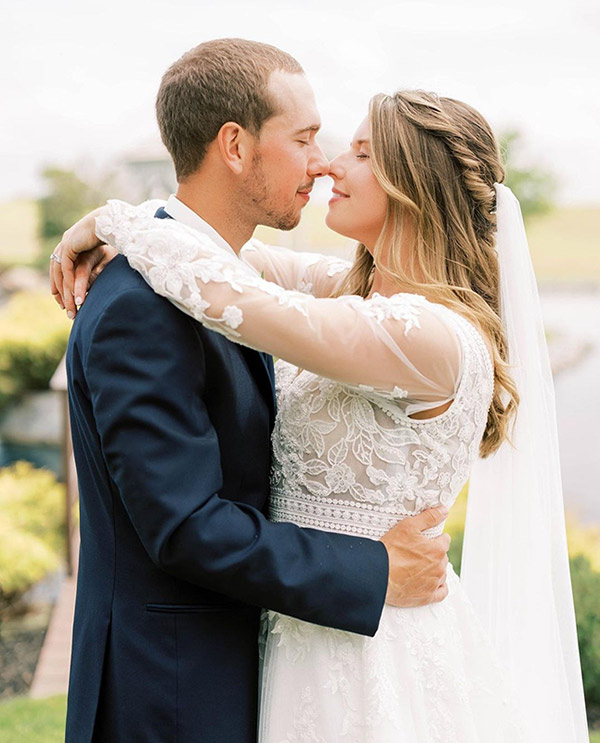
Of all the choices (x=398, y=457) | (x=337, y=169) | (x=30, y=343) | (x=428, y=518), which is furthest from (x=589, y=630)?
(x=30, y=343)

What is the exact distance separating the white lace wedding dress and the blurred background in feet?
16.7

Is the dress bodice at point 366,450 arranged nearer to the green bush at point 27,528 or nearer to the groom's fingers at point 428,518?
the groom's fingers at point 428,518

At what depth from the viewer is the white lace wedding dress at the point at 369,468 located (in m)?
1.92

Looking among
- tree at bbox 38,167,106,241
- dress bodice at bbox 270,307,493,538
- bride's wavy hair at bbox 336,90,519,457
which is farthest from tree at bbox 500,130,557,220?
dress bodice at bbox 270,307,493,538

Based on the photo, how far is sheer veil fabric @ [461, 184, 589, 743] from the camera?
2537 mm

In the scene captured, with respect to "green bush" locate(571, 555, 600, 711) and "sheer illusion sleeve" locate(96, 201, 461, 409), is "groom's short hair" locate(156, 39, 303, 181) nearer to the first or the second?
"sheer illusion sleeve" locate(96, 201, 461, 409)

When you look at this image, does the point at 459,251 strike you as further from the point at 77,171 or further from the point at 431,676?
the point at 77,171

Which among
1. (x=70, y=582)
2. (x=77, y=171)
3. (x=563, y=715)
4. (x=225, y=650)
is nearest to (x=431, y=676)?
(x=225, y=650)

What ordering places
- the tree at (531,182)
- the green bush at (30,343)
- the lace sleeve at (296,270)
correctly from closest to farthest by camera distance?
the lace sleeve at (296,270) → the green bush at (30,343) → the tree at (531,182)

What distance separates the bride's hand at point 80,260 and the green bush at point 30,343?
215 inches

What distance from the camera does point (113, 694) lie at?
1.97 metres

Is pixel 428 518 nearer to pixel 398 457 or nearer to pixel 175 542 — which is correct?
pixel 398 457

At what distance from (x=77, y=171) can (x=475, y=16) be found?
3.93 meters

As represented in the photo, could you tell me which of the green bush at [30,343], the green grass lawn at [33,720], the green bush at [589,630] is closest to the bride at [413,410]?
the green bush at [589,630]
